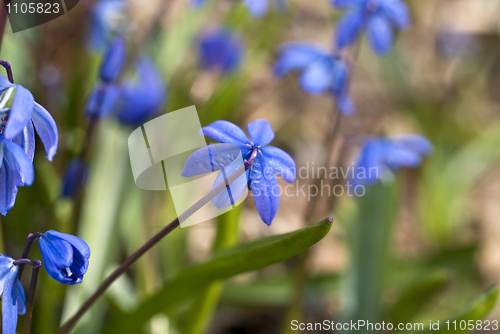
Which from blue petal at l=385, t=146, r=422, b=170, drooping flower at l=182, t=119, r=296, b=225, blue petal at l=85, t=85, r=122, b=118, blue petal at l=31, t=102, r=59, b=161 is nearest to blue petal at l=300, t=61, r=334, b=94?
blue petal at l=385, t=146, r=422, b=170

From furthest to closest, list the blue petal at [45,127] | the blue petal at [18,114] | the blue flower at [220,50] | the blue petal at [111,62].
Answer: the blue flower at [220,50] < the blue petal at [111,62] < the blue petal at [45,127] < the blue petal at [18,114]

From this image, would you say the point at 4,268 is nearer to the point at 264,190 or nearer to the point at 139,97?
the point at 264,190

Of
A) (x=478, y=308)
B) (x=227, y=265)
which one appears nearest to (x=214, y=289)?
(x=227, y=265)

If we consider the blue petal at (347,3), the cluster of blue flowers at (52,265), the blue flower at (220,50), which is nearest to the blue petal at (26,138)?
the cluster of blue flowers at (52,265)

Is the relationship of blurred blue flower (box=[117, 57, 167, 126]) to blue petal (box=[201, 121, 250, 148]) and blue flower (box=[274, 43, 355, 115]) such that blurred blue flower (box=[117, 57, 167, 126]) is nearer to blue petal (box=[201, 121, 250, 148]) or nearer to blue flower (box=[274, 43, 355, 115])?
blue flower (box=[274, 43, 355, 115])

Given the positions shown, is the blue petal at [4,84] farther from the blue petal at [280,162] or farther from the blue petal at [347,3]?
the blue petal at [347,3]

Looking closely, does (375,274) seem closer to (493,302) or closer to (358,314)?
(358,314)

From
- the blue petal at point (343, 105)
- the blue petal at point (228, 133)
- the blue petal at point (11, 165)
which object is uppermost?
the blue petal at point (343, 105)
